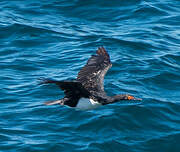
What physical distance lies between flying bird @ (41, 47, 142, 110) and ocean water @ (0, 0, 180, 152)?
918 mm

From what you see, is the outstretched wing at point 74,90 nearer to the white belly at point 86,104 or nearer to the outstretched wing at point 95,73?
the white belly at point 86,104

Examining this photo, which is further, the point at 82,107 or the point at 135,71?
the point at 135,71

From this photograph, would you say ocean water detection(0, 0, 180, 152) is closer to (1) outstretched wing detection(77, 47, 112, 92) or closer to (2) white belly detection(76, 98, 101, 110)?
(2) white belly detection(76, 98, 101, 110)

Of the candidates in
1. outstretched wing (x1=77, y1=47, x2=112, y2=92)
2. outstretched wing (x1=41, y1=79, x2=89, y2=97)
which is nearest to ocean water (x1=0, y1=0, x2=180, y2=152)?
outstretched wing (x1=77, y1=47, x2=112, y2=92)

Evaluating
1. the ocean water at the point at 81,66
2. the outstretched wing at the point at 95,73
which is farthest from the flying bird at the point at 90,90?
the ocean water at the point at 81,66

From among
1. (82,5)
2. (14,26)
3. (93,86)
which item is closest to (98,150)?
(93,86)

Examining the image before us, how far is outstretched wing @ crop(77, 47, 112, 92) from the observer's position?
1219 cm

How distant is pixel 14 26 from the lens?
18.8 m

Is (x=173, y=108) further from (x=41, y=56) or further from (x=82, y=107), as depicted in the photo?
(x=41, y=56)

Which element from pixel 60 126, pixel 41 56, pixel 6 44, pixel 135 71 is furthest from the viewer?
pixel 6 44

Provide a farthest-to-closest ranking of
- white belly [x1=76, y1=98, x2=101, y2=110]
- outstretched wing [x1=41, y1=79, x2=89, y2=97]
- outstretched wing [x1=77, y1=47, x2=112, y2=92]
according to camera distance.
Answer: outstretched wing [x1=77, y1=47, x2=112, y2=92] → white belly [x1=76, y1=98, x2=101, y2=110] → outstretched wing [x1=41, y1=79, x2=89, y2=97]

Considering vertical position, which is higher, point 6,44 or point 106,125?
point 6,44

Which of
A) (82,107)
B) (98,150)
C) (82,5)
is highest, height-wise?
(82,5)

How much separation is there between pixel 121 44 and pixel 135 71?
2.31m
